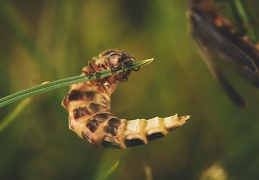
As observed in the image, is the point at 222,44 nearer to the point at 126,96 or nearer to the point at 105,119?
the point at 126,96

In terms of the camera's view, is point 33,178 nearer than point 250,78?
No

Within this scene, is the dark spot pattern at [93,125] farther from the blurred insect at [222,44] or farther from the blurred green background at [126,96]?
the blurred insect at [222,44]

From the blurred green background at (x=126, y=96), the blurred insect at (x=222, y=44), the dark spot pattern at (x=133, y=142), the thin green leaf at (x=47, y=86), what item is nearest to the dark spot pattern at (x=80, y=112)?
the thin green leaf at (x=47, y=86)

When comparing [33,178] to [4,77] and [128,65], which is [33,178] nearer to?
[4,77]

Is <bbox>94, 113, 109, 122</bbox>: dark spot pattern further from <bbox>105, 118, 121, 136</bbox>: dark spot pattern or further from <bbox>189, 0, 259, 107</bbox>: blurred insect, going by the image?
<bbox>189, 0, 259, 107</bbox>: blurred insect

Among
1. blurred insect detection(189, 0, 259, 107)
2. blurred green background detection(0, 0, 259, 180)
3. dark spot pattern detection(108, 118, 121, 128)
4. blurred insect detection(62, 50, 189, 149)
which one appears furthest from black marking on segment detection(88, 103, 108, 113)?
blurred insect detection(189, 0, 259, 107)

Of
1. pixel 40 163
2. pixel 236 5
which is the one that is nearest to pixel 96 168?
pixel 40 163

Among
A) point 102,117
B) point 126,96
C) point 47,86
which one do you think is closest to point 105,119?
point 102,117
